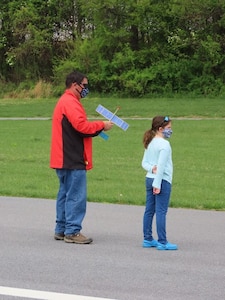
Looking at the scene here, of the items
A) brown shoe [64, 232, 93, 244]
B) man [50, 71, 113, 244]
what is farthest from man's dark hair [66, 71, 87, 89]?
brown shoe [64, 232, 93, 244]

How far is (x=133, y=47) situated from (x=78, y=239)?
40.3 meters

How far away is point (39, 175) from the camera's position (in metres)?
14.6

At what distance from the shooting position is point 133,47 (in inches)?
1884

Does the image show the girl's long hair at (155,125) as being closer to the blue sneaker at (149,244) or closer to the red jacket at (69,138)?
the red jacket at (69,138)

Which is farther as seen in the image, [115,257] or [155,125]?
[155,125]

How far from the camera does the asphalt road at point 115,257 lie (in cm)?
642

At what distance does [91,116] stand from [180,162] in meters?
17.5

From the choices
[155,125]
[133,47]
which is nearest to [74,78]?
[155,125]

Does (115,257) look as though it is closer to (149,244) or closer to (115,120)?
(149,244)

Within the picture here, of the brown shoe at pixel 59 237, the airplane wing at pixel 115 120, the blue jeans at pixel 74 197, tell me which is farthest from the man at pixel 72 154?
the airplane wing at pixel 115 120

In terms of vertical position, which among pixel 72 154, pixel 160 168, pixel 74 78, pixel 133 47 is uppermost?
pixel 133 47

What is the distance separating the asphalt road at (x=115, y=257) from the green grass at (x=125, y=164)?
1.36 meters

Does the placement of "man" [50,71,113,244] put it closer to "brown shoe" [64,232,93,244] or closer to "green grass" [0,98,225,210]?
"brown shoe" [64,232,93,244]

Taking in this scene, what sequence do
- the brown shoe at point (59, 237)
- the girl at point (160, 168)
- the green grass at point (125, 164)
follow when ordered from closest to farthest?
the girl at point (160, 168)
the brown shoe at point (59, 237)
the green grass at point (125, 164)
